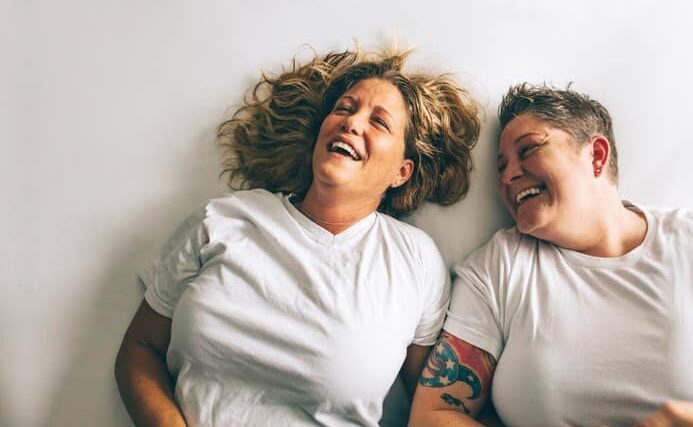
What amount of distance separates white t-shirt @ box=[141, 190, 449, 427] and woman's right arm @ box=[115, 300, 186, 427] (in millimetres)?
28

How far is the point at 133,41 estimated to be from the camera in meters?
1.36

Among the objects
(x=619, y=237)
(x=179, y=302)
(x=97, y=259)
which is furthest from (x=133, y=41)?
(x=619, y=237)

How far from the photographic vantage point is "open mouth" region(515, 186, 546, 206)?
1.20 m

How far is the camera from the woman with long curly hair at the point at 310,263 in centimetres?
109

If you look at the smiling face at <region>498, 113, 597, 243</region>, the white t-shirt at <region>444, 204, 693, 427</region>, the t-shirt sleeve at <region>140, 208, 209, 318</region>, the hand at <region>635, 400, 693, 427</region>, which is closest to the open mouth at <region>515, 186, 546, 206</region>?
the smiling face at <region>498, 113, 597, 243</region>

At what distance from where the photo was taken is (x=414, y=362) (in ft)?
4.04

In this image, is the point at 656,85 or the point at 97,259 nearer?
the point at 97,259

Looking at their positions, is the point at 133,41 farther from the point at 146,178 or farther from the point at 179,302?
the point at 179,302

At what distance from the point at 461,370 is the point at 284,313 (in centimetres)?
37

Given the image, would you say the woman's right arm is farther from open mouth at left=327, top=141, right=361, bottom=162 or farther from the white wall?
open mouth at left=327, top=141, right=361, bottom=162

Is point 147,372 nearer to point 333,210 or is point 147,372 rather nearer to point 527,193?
point 333,210

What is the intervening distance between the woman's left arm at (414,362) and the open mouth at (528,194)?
37 cm

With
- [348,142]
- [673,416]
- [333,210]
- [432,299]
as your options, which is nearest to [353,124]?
[348,142]

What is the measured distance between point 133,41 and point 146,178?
0.33 m
